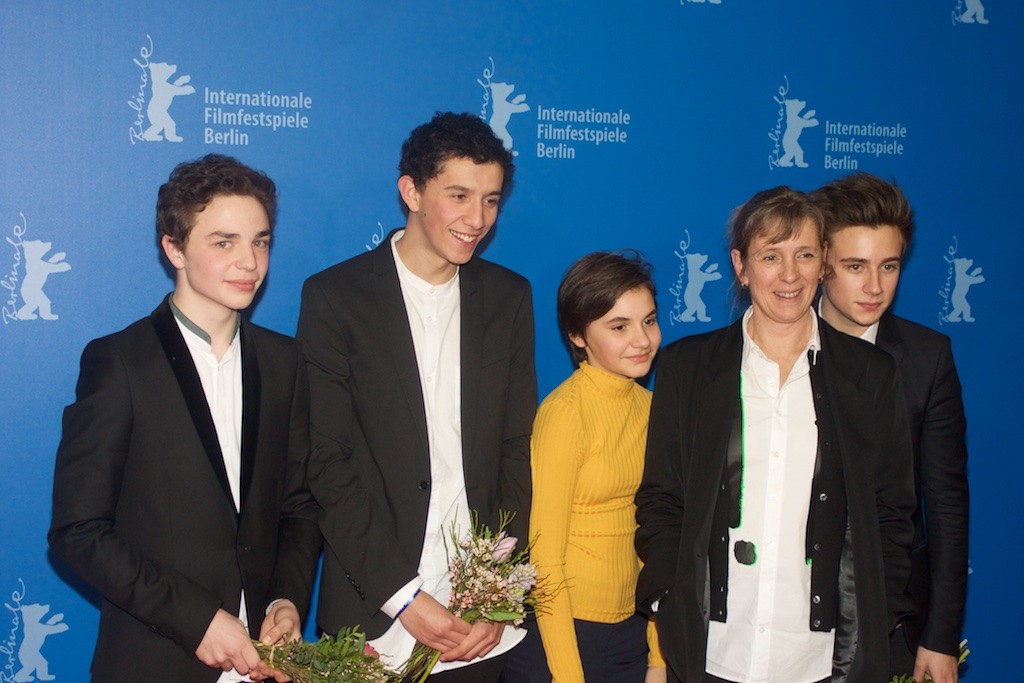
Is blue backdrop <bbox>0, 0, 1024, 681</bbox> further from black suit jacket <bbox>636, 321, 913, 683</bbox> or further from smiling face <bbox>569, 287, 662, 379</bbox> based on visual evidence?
black suit jacket <bbox>636, 321, 913, 683</bbox>

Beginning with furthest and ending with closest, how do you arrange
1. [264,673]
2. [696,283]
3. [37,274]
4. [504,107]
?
[696,283] → [504,107] → [37,274] → [264,673]

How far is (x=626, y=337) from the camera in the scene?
2.88 m

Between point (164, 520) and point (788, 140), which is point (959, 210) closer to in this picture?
point (788, 140)

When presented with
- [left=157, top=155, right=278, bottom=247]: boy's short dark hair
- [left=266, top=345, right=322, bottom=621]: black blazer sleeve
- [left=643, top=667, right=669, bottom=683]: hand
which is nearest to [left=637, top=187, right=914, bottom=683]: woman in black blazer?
[left=643, top=667, right=669, bottom=683]: hand

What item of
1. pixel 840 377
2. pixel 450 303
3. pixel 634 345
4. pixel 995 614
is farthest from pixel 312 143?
pixel 995 614

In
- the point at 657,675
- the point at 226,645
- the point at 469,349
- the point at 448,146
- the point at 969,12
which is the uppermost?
the point at 969,12

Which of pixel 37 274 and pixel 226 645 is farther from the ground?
pixel 37 274

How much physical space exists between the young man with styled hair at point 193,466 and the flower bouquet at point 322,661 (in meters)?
0.04

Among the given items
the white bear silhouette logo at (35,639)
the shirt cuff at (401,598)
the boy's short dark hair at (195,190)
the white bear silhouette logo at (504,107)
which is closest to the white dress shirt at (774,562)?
the shirt cuff at (401,598)

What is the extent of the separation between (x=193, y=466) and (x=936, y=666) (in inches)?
82.4

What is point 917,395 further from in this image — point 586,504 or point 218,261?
point 218,261

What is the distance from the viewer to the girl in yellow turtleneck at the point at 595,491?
2.74m

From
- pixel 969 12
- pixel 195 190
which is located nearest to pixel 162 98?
pixel 195 190

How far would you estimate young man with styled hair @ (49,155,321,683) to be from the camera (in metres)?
2.20
